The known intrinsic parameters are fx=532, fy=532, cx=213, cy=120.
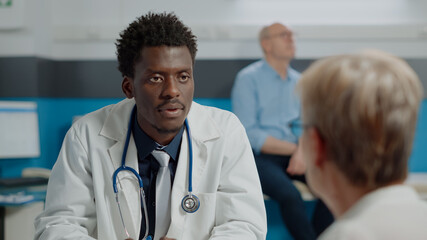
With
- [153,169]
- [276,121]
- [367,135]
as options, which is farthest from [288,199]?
[367,135]

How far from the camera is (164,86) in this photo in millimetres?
1396

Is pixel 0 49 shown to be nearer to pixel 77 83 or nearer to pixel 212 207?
pixel 77 83

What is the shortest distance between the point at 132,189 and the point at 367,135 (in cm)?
80

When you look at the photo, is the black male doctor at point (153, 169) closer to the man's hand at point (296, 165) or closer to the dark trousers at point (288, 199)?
the dark trousers at point (288, 199)

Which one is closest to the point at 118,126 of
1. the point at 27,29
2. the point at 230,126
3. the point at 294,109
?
the point at 230,126

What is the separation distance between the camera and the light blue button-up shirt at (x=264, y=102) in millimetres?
3010

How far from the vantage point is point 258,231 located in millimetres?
1405

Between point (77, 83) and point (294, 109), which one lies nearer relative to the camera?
point (294, 109)

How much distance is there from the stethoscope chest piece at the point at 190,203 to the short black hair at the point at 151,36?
371mm

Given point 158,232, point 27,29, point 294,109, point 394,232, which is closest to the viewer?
point 394,232

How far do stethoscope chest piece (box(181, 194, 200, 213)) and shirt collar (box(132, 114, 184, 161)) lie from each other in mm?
119

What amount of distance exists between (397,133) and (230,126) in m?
0.80

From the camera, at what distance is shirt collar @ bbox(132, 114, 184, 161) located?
144cm

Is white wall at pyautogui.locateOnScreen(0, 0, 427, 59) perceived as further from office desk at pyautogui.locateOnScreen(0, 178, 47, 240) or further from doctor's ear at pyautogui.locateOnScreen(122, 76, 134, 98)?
doctor's ear at pyautogui.locateOnScreen(122, 76, 134, 98)
